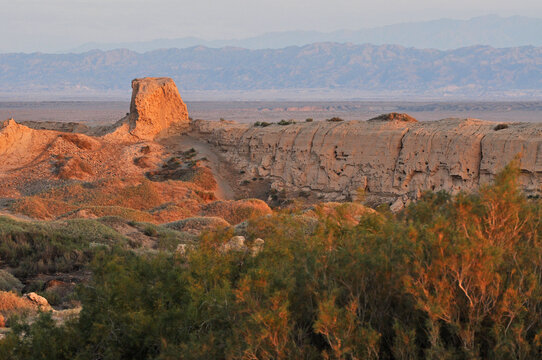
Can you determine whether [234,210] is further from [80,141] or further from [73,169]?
[80,141]

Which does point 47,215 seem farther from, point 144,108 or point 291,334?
point 291,334

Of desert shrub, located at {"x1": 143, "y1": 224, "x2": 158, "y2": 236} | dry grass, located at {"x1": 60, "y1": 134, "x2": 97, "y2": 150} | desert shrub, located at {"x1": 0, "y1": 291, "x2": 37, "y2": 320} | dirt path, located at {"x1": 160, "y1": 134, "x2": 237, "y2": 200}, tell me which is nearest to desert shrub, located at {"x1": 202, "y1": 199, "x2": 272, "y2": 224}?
desert shrub, located at {"x1": 143, "y1": 224, "x2": 158, "y2": 236}

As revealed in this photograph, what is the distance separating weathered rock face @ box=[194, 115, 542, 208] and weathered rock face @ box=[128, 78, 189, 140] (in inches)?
232

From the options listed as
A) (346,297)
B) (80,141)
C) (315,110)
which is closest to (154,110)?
(80,141)

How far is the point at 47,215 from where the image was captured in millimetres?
25344

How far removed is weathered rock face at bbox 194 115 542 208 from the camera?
28172 millimetres

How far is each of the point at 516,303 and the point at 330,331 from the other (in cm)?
170

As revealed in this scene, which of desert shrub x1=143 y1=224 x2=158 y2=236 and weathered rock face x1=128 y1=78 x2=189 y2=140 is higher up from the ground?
weathered rock face x1=128 y1=78 x2=189 y2=140

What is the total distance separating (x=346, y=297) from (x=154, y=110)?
39099mm

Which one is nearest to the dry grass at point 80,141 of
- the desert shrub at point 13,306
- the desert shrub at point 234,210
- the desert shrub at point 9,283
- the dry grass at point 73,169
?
the dry grass at point 73,169

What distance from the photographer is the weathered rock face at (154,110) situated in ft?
142

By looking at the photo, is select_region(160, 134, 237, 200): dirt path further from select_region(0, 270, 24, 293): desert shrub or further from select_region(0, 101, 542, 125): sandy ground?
select_region(0, 101, 542, 125): sandy ground

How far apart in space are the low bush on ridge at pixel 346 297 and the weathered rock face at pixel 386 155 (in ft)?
60.9

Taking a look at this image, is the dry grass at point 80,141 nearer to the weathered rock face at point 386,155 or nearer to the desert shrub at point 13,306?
the weathered rock face at point 386,155
